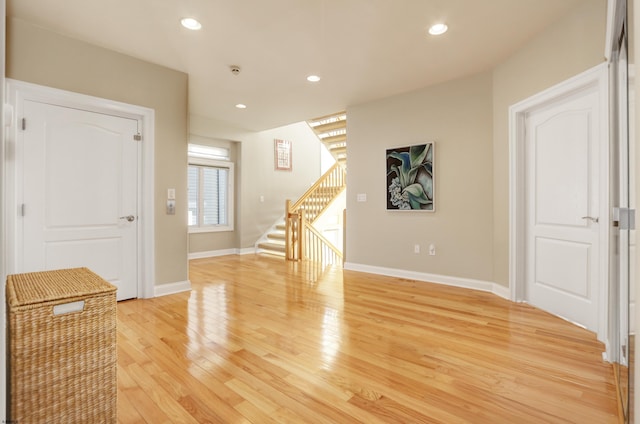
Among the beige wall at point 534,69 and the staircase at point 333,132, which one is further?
the staircase at point 333,132

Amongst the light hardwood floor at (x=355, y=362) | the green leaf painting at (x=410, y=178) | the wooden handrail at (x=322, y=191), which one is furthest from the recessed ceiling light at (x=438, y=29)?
the wooden handrail at (x=322, y=191)

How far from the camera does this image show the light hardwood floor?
5.62 ft

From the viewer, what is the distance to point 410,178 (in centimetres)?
473

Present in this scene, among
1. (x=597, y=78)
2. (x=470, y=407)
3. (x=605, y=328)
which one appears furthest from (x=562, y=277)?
(x=470, y=407)

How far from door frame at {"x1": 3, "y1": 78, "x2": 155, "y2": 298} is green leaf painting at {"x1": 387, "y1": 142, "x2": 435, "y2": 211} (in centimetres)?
316

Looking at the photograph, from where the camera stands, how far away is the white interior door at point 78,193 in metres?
3.12

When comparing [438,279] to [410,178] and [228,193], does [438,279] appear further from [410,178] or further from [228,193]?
[228,193]

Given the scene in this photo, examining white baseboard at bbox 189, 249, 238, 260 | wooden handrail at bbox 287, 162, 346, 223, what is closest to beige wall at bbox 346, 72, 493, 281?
wooden handrail at bbox 287, 162, 346, 223

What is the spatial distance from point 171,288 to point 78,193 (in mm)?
1427

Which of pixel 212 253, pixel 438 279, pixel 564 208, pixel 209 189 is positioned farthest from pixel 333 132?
pixel 564 208

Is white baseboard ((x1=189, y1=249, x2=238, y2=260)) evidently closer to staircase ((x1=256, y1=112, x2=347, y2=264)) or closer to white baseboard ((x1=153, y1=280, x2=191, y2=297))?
staircase ((x1=256, y1=112, x2=347, y2=264))

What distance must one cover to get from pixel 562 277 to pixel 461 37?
246cm

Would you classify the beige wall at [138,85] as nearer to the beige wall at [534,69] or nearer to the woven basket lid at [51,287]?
the woven basket lid at [51,287]

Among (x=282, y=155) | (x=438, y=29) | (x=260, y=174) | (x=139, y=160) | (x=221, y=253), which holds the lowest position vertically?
(x=221, y=253)
